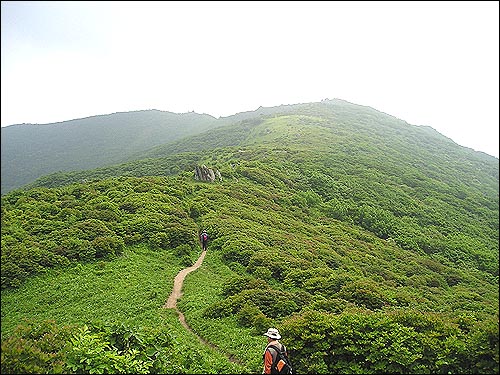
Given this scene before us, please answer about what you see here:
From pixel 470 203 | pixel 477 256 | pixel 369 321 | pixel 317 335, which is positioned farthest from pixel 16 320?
pixel 470 203

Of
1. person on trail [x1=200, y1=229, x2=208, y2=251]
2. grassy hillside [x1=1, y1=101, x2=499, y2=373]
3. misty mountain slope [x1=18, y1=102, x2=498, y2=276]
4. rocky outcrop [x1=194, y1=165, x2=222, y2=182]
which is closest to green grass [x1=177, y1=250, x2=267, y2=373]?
grassy hillside [x1=1, y1=101, x2=499, y2=373]

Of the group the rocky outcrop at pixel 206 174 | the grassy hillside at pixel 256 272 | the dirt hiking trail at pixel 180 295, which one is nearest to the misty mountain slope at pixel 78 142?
the rocky outcrop at pixel 206 174

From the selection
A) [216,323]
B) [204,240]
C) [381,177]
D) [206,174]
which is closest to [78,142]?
[206,174]

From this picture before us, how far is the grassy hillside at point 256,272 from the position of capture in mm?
8969

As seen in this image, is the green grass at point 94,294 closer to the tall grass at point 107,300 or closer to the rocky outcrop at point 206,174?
the tall grass at point 107,300

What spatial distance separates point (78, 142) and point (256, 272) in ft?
539

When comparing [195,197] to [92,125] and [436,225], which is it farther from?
[92,125]

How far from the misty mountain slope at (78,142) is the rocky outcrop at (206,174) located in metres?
87.4

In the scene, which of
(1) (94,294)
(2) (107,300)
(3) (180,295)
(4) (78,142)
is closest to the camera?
(2) (107,300)

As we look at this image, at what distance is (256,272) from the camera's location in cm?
2100

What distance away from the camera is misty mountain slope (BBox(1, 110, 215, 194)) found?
131 m

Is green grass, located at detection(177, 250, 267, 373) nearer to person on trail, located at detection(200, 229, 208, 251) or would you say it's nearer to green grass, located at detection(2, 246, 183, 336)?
green grass, located at detection(2, 246, 183, 336)

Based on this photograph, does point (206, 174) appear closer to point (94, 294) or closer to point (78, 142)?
point (94, 294)

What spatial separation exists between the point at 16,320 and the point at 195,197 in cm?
2152
